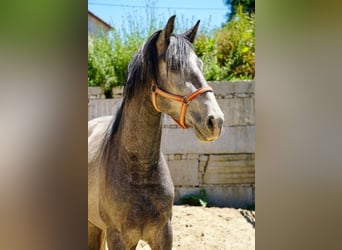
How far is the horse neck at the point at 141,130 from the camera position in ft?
3.90

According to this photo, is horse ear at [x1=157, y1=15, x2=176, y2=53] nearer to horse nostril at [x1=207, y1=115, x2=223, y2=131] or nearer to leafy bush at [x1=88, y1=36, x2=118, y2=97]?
horse nostril at [x1=207, y1=115, x2=223, y2=131]

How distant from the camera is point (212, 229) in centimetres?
239

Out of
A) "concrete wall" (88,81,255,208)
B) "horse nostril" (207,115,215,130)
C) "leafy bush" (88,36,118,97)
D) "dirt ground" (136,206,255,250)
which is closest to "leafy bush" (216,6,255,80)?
"concrete wall" (88,81,255,208)

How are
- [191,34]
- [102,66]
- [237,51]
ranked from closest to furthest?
[191,34]
[102,66]
[237,51]

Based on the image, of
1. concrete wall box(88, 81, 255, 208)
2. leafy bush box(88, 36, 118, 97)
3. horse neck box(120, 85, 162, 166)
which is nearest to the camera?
horse neck box(120, 85, 162, 166)

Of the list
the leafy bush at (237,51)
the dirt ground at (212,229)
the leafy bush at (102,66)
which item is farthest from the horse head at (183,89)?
the leafy bush at (237,51)

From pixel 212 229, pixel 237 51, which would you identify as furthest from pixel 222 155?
pixel 237 51

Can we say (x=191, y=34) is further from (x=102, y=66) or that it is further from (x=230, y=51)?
(x=230, y=51)

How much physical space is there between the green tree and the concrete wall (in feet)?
3.09

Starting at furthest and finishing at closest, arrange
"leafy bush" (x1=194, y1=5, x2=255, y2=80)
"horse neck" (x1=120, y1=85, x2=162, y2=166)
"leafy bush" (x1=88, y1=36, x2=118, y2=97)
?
1. "leafy bush" (x1=194, y1=5, x2=255, y2=80)
2. "leafy bush" (x1=88, y1=36, x2=118, y2=97)
3. "horse neck" (x1=120, y1=85, x2=162, y2=166)

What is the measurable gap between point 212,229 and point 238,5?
2120mm

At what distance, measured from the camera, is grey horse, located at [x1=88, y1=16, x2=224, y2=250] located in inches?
42.8
